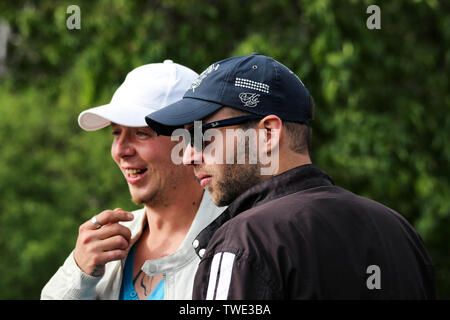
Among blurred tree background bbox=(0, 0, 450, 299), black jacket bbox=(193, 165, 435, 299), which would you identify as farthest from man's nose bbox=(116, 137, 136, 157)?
blurred tree background bbox=(0, 0, 450, 299)

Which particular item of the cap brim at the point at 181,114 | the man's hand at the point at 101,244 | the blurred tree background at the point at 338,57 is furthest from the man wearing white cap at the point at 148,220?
the blurred tree background at the point at 338,57

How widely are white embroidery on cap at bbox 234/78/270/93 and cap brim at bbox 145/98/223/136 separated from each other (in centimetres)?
8

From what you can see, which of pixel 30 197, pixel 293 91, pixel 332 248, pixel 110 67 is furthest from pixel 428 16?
pixel 30 197

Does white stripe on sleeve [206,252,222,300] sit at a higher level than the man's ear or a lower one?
lower

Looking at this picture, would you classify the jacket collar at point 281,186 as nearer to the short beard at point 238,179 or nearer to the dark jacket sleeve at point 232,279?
the short beard at point 238,179

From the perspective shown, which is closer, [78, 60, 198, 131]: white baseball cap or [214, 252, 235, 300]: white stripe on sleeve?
[214, 252, 235, 300]: white stripe on sleeve

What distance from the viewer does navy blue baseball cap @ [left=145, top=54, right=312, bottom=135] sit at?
1.91 meters

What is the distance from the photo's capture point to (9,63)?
321 inches

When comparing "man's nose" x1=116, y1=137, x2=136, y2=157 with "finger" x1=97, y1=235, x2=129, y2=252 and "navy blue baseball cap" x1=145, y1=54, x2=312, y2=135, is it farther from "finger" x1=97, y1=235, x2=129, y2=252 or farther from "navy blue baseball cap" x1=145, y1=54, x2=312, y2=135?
"navy blue baseball cap" x1=145, y1=54, x2=312, y2=135

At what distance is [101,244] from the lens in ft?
8.48

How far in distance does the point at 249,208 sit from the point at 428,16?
5.12 metres

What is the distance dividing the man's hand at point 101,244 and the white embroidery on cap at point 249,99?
0.95m

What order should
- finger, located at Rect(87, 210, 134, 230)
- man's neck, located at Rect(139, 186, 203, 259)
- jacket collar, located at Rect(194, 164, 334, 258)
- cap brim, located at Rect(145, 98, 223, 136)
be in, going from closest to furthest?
jacket collar, located at Rect(194, 164, 334, 258) < cap brim, located at Rect(145, 98, 223, 136) < finger, located at Rect(87, 210, 134, 230) < man's neck, located at Rect(139, 186, 203, 259)

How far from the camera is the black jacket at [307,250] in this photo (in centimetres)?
157
